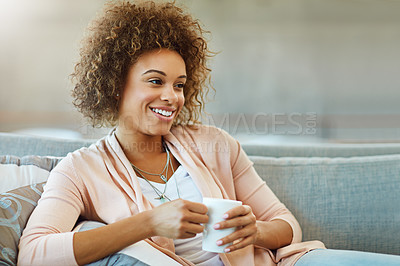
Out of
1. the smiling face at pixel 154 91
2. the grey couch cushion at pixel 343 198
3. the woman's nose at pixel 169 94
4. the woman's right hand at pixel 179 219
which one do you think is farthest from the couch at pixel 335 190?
the woman's right hand at pixel 179 219

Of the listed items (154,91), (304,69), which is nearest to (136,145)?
(154,91)

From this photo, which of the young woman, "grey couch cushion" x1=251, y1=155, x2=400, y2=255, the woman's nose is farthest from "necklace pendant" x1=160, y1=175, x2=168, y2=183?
"grey couch cushion" x1=251, y1=155, x2=400, y2=255

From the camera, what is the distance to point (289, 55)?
3.24 meters

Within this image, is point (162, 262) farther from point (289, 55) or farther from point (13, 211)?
point (289, 55)

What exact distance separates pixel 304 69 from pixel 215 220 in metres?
2.54

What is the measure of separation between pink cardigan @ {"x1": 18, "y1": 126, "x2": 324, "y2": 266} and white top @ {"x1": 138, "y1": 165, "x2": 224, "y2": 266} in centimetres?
3

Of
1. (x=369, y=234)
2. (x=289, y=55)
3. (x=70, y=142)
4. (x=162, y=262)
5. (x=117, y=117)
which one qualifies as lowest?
(x=369, y=234)

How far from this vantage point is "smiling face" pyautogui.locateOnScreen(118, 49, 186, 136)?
1300mm

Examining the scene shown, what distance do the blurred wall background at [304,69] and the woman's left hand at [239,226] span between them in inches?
79.0

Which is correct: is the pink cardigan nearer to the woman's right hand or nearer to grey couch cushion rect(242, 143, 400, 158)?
the woman's right hand

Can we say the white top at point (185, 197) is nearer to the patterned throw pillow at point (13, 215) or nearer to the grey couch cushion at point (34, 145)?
the patterned throw pillow at point (13, 215)

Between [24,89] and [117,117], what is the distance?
1.87 m

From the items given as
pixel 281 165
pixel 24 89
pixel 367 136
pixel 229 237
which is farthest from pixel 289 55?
pixel 229 237

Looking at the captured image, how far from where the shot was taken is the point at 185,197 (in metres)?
1.29
